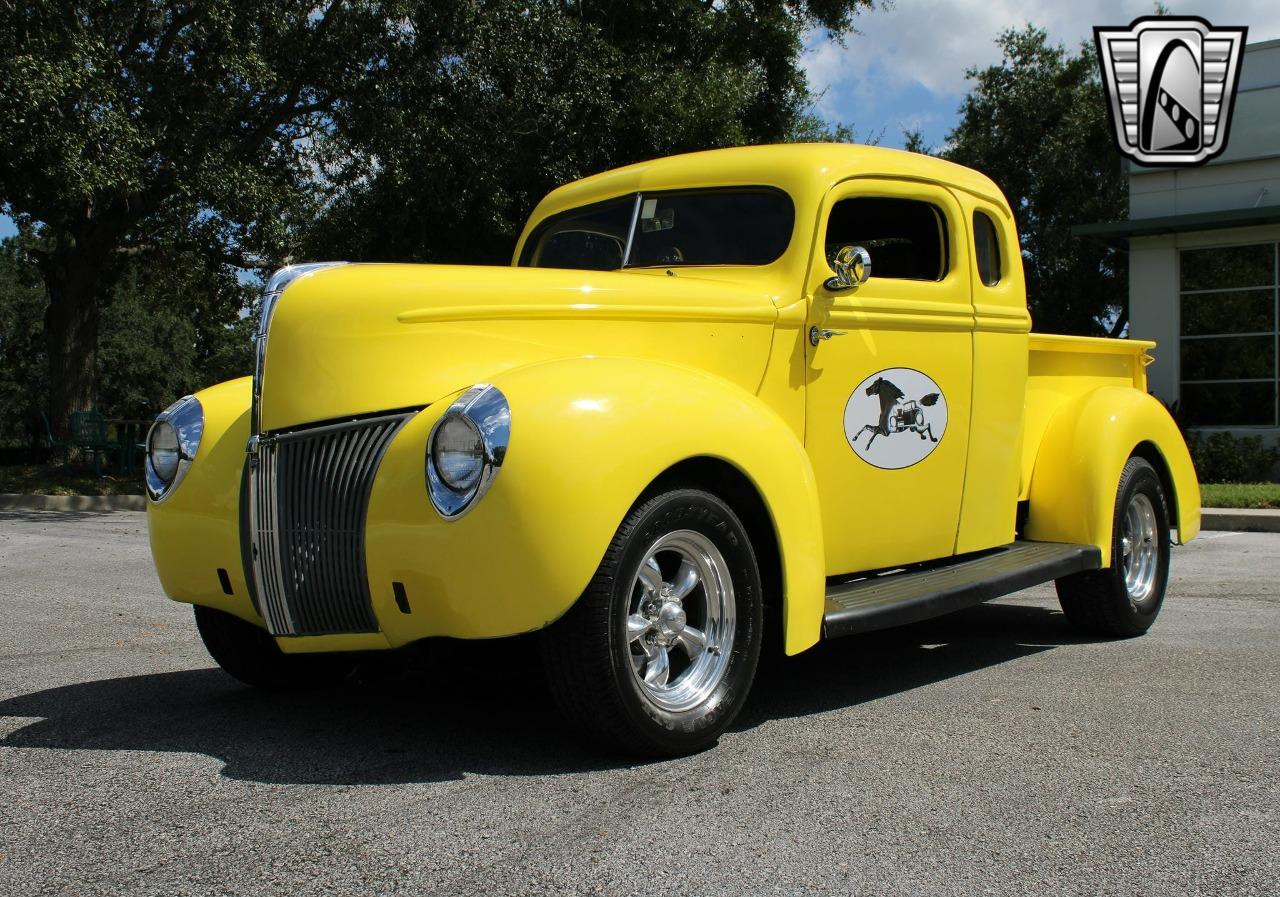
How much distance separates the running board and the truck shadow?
0.41 metres

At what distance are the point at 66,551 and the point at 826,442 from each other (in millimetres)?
7615

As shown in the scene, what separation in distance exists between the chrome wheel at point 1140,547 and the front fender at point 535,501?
3259mm

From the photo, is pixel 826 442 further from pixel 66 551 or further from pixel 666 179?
pixel 66 551

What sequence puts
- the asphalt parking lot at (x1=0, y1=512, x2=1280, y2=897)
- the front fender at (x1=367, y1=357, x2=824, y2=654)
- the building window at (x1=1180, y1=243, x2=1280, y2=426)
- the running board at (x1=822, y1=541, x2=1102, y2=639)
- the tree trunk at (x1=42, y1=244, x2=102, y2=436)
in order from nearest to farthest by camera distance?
1. the asphalt parking lot at (x1=0, y1=512, x2=1280, y2=897)
2. the front fender at (x1=367, y1=357, x2=824, y2=654)
3. the running board at (x1=822, y1=541, x2=1102, y2=639)
4. the building window at (x1=1180, y1=243, x2=1280, y2=426)
5. the tree trunk at (x1=42, y1=244, x2=102, y2=436)

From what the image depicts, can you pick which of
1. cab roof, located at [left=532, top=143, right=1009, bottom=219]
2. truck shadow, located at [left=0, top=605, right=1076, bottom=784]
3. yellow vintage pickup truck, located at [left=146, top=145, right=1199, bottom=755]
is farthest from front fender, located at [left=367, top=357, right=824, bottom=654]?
cab roof, located at [left=532, top=143, right=1009, bottom=219]

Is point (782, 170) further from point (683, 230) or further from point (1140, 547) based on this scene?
point (1140, 547)

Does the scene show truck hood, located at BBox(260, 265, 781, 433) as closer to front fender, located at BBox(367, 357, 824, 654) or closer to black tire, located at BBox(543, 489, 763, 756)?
front fender, located at BBox(367, 357, 824, 654)

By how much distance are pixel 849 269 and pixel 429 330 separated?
5.40 feet

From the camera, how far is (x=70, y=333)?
18.9 metres

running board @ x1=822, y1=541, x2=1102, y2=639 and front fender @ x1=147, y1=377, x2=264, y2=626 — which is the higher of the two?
front fender @ x1=147, y1=377, x2=264, y2=626

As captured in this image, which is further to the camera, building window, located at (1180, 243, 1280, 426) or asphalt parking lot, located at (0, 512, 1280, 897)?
building window, located at (1180, 243, 1280, 426)

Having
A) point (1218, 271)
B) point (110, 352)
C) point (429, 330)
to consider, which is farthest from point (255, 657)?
point (110, 352)

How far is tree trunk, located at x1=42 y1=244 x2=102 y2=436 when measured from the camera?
18.8 m

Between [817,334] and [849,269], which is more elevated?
[849,269]
